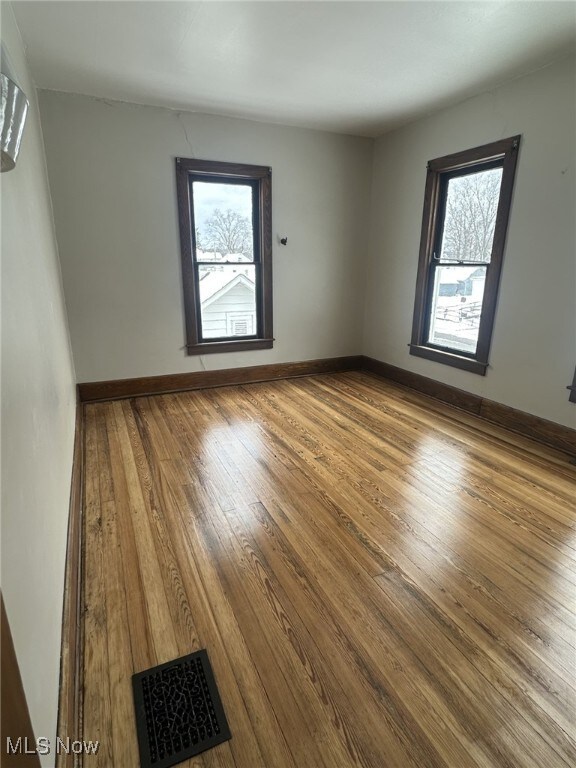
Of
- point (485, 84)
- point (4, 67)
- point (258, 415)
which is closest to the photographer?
point (4, 67)

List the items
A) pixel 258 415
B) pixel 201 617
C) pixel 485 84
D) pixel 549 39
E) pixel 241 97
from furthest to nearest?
pixel 258 415
pixel 241 97
pixel 485 84
pixel 549 39
pixel 201 617

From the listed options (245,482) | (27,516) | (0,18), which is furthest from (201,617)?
(0,18)

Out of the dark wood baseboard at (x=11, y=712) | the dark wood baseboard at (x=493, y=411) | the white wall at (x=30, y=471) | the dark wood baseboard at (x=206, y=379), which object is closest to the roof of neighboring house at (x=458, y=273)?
the dark wood baseboard at (x=493, y=411)

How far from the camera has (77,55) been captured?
8.66 feet

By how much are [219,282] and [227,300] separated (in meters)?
0.20

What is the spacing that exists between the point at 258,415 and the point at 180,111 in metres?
2.77

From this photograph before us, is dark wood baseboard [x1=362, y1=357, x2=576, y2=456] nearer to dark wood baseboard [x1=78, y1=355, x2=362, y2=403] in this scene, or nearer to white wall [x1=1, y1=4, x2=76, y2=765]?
dark wood baseboard [x1=78, y1=355, x2=362, y2=403]

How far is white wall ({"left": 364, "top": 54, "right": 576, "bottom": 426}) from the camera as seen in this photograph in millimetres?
2742

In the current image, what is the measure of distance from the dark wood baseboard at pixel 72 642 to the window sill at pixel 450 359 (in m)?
3.16

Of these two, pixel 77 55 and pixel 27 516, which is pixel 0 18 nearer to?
pixel 77 55

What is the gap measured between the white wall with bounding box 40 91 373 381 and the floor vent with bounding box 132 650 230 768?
3035 mm

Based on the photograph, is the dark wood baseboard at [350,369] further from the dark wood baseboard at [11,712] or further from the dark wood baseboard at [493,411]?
the dark wood baseboard at [11,712]

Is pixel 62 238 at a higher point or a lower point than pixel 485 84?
lower

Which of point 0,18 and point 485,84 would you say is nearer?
point 0,18
